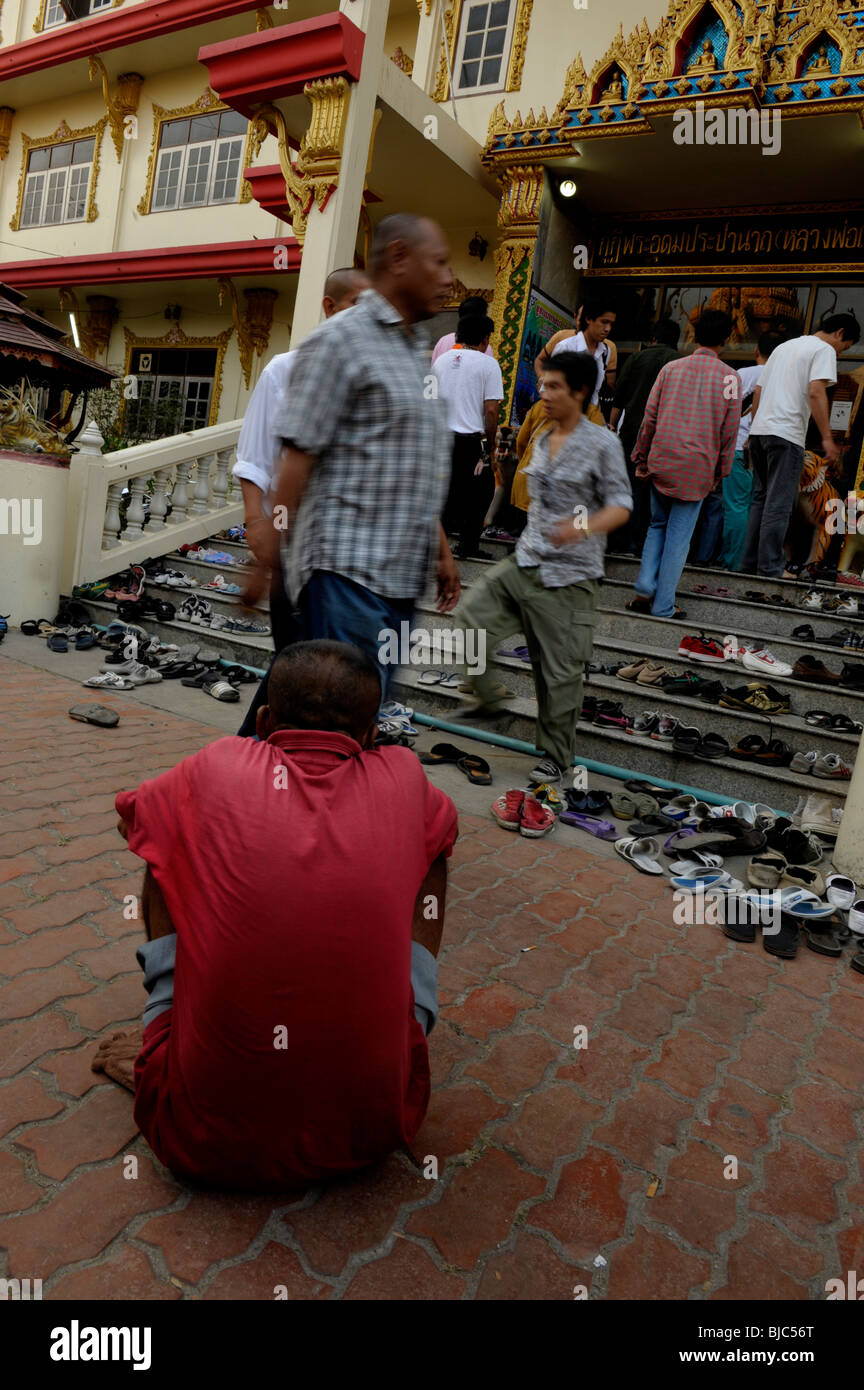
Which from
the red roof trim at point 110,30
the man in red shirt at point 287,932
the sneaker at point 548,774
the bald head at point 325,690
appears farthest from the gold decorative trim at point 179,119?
the man in red shirt at point 287,932

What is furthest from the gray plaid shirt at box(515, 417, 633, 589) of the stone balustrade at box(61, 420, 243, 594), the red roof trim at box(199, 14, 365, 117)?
the red roof trim at box(199, 14, 365, 117)

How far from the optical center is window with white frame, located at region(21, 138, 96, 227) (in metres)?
16.2

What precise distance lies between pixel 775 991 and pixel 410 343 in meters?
2.51

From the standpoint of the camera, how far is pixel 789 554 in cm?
870

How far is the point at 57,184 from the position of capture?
16.6m

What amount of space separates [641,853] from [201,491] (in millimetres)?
6971

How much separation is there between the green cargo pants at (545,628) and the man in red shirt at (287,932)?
2592 millimetres

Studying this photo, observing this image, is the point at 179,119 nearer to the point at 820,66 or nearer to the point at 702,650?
the point at 820,66

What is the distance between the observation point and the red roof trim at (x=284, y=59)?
23.9ft

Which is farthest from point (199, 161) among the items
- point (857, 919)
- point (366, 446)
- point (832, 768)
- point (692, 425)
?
point (857, 919)

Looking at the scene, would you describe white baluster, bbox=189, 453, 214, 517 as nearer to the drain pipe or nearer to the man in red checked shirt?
the drain pipe

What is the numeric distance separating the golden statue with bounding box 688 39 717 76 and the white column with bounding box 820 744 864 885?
6.97 m

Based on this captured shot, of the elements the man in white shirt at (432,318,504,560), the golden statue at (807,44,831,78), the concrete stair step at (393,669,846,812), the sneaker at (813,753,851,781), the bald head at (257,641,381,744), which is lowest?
the concrete stair step at (393,669,846,812)

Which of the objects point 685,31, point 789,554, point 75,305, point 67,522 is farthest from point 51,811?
point 75,305
